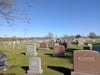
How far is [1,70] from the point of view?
12203 mm

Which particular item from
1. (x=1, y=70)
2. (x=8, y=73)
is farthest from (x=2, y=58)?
(x=8, y=73)

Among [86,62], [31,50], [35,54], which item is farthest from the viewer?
[31,50]

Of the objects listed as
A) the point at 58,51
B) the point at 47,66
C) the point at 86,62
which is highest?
the point at 86,62

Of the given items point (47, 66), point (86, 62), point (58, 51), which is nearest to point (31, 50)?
point (58, 51)

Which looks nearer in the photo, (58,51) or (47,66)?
(47,66)

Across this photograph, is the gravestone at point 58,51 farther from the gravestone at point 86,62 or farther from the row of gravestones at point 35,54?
the gravestone at point 86,62

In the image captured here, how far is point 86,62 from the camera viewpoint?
10.2 m

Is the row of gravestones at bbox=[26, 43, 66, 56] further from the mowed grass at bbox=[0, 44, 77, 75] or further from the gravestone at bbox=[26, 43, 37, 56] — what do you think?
the mowed grass at bbox=[0, 44, 77, 75]

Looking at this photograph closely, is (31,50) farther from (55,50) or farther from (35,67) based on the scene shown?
(35,67)

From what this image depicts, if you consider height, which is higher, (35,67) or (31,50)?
(31,50)

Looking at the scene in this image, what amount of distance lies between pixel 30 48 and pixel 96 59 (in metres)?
12.0

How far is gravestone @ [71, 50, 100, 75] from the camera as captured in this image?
1000 cm

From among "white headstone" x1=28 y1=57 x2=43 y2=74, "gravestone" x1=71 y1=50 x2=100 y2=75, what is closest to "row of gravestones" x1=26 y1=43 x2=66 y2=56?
"white headstone" x1=28 y1=57 x2=43 y2=74

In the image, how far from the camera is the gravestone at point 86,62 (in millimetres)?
10000
